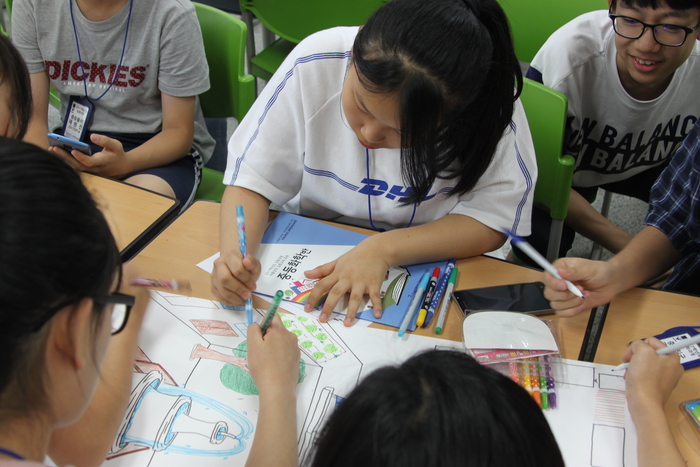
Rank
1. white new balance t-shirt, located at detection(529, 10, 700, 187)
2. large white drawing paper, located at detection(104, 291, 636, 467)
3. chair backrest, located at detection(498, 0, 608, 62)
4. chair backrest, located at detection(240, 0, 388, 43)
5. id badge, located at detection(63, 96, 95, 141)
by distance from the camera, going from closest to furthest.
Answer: large white drawing paper, located at detection(104, 291, 636, 467) < white new balance t-shirt, located at detection(529, 10, 700, 187) < id badge, located at detection(63, 96, 95, 141) < chair backrest, located at detection(498, 0, 608, 62) < chair backrest, located at detection(240, 0, 388, 43)

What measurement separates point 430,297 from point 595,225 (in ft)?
2.74

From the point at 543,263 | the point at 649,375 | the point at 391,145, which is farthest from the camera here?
the point at 391,145

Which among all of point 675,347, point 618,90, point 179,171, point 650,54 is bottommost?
point 179,171

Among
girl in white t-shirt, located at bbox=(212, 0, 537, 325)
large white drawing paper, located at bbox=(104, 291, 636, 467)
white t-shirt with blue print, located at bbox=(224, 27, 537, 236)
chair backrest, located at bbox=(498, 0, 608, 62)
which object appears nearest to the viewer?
large white drawing paper, located at bbox=(104, 291, 636, 467)

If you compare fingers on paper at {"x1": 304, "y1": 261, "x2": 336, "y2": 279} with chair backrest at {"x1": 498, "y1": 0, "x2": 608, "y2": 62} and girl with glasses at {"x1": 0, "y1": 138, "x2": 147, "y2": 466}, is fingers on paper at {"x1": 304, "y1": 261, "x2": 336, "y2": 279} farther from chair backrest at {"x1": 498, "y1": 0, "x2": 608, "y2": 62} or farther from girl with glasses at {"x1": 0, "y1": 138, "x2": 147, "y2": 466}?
chair backrest at {"x1": 498, "y1": 0, "x2": 608, "y2": 62}

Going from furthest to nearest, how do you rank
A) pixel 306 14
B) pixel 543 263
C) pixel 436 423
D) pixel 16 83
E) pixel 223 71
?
pixel 306 14 < pixel 223 71 < pixel 16 83 < pixel 543 263 < pixel 436 423

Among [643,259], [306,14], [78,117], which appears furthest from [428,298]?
[306,14]

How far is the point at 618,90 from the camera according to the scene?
1.44 meters

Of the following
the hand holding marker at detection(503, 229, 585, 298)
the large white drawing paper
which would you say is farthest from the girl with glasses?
the hand holding marker at detection(503, 229, 585, 298)

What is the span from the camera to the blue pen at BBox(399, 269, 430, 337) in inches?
34.2

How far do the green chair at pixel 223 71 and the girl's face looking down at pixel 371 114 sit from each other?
1.98 ft

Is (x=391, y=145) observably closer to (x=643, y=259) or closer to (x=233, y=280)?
(x=233, y=280)

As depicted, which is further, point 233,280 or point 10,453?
point 233,280

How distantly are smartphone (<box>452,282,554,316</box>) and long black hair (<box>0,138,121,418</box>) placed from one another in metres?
0.61
